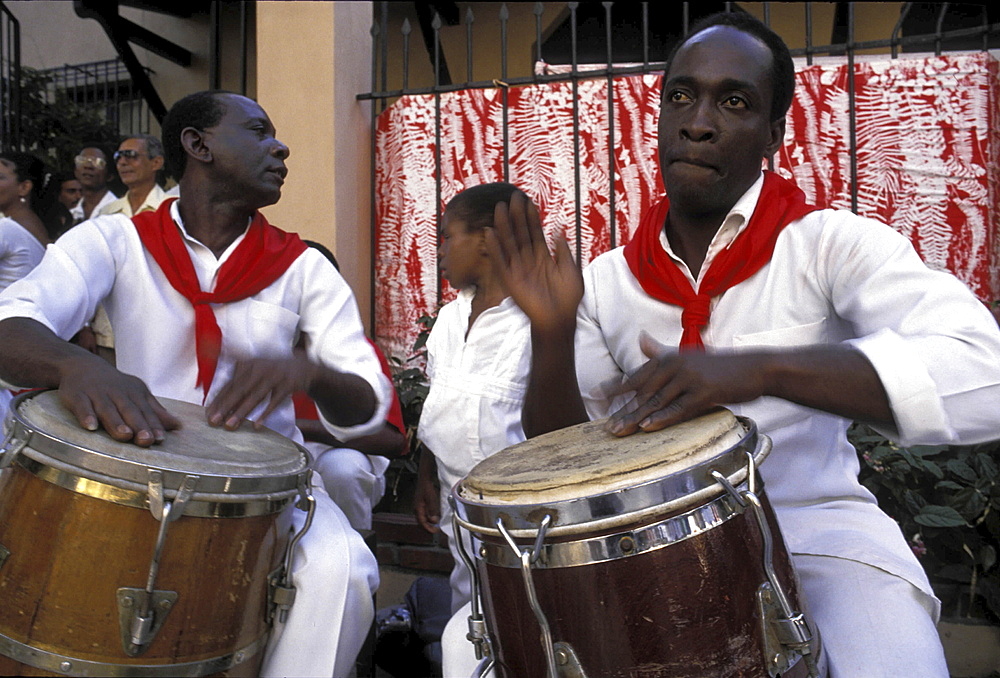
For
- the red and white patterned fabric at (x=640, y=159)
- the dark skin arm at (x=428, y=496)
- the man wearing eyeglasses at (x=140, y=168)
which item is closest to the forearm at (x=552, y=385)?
the dark skin arm at (x=428, y=496)

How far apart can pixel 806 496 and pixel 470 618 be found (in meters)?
0.77

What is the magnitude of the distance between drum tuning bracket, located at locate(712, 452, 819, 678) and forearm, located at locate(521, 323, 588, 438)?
575 mm

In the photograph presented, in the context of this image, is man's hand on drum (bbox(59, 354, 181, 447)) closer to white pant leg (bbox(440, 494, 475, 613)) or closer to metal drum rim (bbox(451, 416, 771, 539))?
metal drum rim (bbox(451, 416, 771, 539))

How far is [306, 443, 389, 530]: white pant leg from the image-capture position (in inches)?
116

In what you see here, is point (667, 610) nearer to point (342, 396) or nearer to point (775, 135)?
point (342, 396)

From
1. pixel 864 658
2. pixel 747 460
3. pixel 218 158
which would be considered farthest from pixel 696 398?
pixel 218 158

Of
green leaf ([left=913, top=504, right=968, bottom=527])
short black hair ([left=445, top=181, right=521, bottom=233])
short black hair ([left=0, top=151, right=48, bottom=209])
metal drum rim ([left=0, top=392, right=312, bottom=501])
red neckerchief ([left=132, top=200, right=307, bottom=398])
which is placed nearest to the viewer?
metal drum rim ([left=0, top=392, right=312, bottom=501])

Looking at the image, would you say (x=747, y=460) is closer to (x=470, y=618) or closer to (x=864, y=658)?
(x=864, y=658)

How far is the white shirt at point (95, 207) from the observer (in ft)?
19.5

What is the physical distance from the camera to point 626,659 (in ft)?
4.20

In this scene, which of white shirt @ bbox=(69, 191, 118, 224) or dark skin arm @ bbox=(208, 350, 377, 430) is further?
white shirt @ bbox=(69, 191, 118, 224)

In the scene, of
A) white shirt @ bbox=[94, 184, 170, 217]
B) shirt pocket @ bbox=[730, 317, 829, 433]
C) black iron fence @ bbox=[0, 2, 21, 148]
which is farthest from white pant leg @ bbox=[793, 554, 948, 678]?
black iron fence @ bbox=[0, 2, 21, 148]

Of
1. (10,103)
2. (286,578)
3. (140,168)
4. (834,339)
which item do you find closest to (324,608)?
(286,578)

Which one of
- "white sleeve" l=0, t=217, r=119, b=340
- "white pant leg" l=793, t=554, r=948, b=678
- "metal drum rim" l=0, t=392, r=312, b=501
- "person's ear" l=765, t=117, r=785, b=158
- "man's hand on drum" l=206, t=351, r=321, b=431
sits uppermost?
"person's ear" l=765, t=117, r=785, b=158
